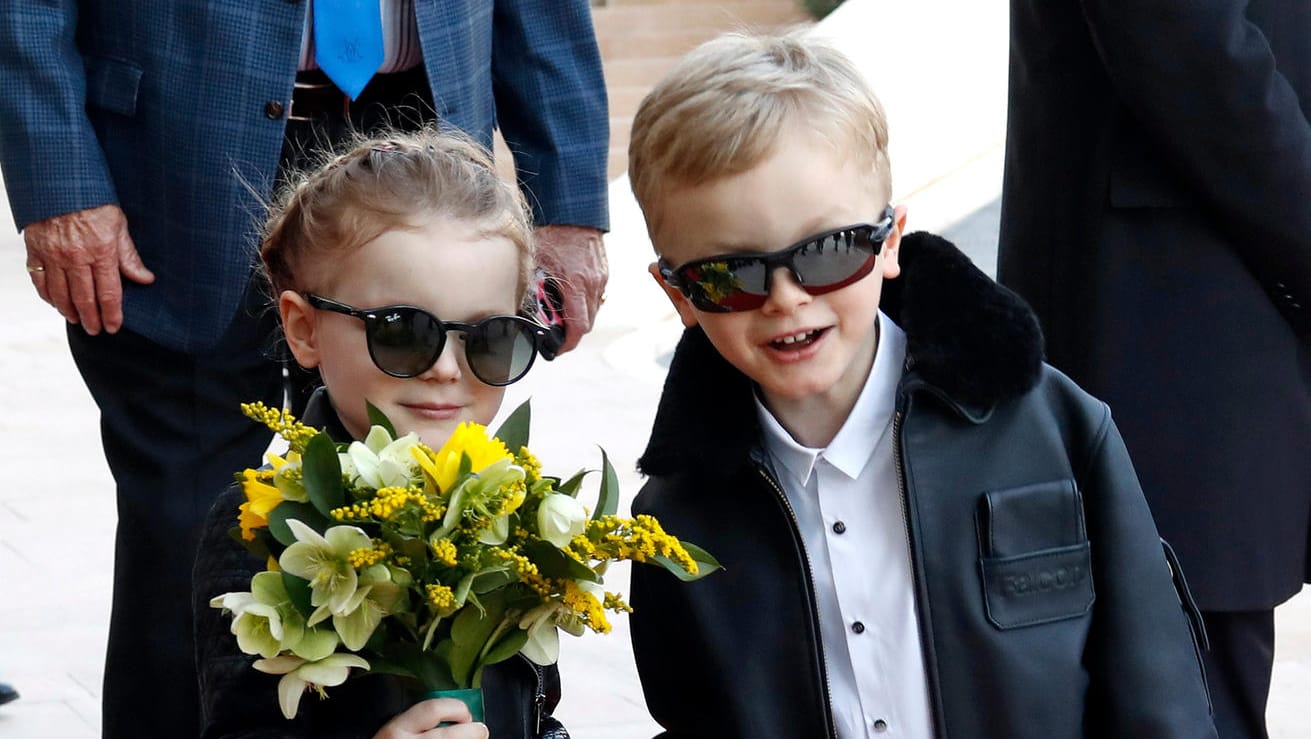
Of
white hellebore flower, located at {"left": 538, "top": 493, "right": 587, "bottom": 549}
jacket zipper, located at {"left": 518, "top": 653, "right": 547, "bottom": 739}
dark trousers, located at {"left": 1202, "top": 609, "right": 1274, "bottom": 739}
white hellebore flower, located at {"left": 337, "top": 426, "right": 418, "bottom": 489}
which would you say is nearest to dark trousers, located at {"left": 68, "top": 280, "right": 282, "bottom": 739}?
jacket zipper, located at {"left": 518, "top": 653, "right": 547, "bottom": 739}

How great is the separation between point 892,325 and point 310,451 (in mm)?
943

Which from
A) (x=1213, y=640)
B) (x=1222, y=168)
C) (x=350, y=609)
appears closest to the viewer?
(x=350, y=609)

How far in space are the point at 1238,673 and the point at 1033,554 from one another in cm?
94

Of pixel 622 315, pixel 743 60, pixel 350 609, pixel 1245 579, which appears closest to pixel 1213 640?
pixel 1245 579

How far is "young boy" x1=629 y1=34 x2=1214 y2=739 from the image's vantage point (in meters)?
2.34

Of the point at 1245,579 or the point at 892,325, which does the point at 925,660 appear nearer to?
the point at 892,325

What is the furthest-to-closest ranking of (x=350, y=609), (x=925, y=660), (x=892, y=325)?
(x=892, y=325) < (x=925, y=660) < (x=350, y=609)

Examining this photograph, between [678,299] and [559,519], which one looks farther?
[678,299]

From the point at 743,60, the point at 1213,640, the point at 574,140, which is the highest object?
the point at 743,60

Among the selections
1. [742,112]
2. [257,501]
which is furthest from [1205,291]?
[257,501]

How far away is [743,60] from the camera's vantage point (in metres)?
2.43

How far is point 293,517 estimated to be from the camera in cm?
200

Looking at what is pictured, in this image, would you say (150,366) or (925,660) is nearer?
(925,660)

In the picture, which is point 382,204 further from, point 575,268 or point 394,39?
point 575,268
